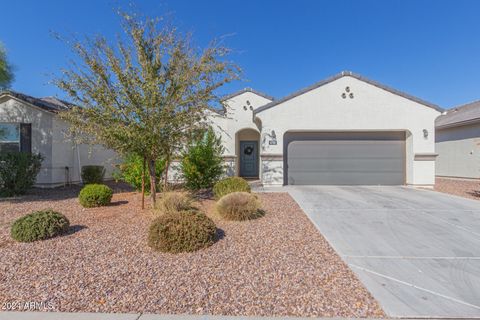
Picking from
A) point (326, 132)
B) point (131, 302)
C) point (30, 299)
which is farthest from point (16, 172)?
point (326, 132)

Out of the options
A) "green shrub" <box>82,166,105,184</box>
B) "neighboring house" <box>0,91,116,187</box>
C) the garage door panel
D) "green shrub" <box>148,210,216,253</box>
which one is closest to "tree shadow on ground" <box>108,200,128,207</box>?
"neighboring house" <box>0,91,116,187</box>

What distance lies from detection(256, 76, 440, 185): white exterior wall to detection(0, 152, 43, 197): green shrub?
919 cm

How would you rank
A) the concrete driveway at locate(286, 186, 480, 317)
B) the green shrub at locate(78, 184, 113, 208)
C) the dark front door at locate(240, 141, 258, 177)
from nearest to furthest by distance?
1. the concrete driveway at locate(286, 186, 480, 317)
2. the green shrub at locate(78, 184, 113, 208)
3. the dark front door at locate(240, 141, 258, 177)

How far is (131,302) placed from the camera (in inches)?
114

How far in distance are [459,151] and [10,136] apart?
23932mm

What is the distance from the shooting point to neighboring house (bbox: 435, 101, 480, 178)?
1445 centimetres

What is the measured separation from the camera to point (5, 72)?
1079 centimetres

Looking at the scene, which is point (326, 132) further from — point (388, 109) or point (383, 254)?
point (383, 254)

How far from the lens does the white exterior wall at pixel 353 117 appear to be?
11.2 m

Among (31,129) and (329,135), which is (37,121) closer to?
(31,129)

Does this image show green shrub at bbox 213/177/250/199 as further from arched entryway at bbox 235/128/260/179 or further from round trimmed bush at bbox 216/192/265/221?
arched entryway at bbox 235/128/260/179

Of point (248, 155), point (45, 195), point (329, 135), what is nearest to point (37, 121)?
point (45, 195)

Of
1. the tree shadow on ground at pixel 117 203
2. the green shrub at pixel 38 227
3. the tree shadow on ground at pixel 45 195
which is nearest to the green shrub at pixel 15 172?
the tree shadow on ground at pixel 45 195

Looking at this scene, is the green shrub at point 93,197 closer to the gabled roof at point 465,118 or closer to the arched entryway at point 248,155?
the arched entryway at point 248,155
